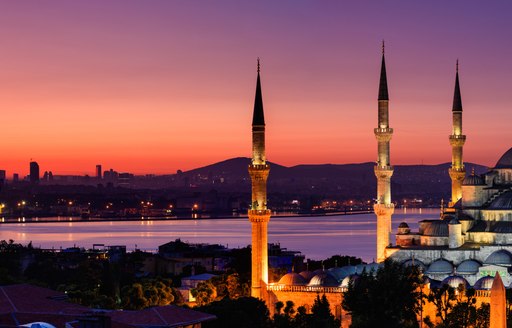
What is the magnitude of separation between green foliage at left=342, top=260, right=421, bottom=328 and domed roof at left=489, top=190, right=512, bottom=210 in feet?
33.0

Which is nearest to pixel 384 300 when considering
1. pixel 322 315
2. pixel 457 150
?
pixel 322 315

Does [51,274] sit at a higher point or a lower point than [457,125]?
lower

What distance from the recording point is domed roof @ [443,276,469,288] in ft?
158

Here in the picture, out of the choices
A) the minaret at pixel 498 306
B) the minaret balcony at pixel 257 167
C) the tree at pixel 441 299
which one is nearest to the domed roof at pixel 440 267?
the tree at pixel 441 299

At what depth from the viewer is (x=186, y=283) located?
72438mm

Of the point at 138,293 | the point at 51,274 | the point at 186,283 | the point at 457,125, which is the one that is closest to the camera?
the point at 138,293

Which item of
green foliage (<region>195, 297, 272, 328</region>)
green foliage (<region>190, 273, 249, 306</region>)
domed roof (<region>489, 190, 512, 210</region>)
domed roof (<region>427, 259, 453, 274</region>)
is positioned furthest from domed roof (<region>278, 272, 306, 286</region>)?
domed roof (<region>489, 190, 512, 210</region>)

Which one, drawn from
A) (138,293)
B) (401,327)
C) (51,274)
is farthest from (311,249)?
(401,327)

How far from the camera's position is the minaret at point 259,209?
52.2 meters

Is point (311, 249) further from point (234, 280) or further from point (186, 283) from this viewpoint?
point (234, 280)

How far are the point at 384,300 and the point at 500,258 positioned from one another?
911 centimetres

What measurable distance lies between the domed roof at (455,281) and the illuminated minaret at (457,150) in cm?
1349

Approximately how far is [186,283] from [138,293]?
68.1ft

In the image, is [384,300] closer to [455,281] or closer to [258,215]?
[455,281]
